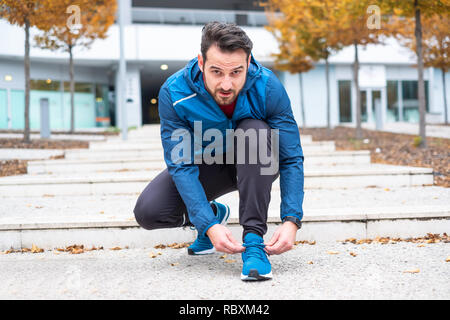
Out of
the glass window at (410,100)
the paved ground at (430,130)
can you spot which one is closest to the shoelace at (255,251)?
the paved ground at (430,130)

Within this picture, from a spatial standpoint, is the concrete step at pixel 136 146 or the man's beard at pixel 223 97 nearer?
the man's beard at pixel 223 97

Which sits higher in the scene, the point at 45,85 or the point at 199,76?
the point at 45,85

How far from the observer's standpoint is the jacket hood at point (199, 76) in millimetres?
2254

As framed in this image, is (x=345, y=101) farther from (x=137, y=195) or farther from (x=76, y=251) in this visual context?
(x=76, y=251)

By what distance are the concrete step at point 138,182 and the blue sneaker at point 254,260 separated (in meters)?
3.05

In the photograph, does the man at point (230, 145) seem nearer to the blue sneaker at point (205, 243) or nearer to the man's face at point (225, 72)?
the man's face at point (225, 72)

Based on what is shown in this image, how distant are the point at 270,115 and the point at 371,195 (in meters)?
2.50

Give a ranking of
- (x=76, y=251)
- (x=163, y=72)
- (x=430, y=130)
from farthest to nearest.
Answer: (x=163, y=72)
(x=430, y=130)
(x=76, y=251)

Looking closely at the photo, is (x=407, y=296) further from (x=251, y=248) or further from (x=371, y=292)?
(x=251, y=248)

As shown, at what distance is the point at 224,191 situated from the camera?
2.74 m

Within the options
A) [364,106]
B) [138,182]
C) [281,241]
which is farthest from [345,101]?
[281,241]

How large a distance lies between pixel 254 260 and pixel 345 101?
23829 mm

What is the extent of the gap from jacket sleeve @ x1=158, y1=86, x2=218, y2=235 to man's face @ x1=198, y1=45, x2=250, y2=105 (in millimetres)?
289
